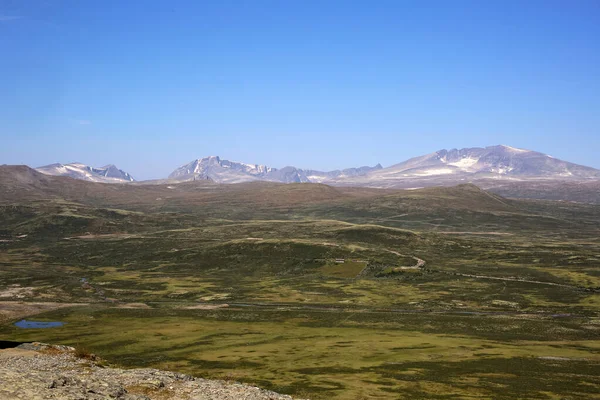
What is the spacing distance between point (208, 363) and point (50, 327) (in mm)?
61847

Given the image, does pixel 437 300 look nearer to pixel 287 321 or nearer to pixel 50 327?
pixel 287 321

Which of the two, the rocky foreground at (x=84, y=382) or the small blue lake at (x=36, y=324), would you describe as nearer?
the rocky foreground at (x=84, y=382)

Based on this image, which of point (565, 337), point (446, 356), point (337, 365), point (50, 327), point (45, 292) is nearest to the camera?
point (337, 365)

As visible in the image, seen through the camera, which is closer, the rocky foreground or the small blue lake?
the rocky foreground

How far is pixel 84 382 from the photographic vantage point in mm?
47094

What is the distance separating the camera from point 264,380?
82.1 metres

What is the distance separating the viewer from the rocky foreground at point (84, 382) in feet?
135

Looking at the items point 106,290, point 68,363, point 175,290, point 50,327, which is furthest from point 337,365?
point 106,290

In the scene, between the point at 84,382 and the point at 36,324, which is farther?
the point at 36,324

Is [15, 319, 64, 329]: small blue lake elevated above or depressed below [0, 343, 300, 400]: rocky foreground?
below

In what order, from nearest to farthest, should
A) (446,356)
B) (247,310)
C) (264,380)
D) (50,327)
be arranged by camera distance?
(264,380)
(446,356)
(50,327)
(247,310)

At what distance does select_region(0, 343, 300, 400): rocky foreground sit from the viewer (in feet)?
135

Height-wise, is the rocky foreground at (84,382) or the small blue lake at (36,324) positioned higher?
the rocky foreground at (84,382)

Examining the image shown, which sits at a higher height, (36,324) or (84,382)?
(84,382)
